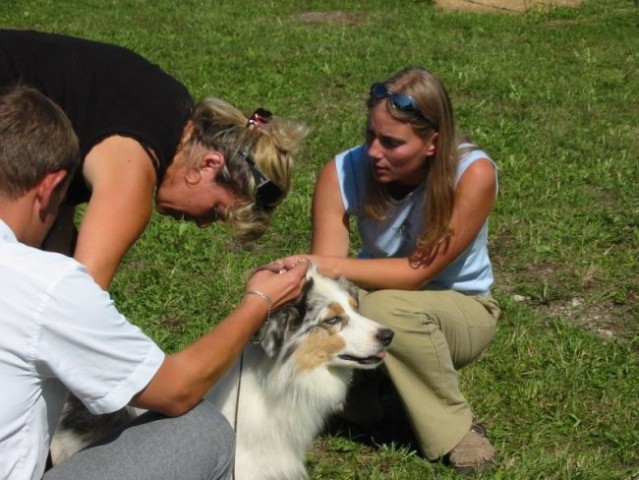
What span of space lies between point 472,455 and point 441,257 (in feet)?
2.72

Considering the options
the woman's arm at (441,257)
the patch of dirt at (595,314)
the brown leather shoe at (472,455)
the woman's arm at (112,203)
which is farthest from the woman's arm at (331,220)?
the patch of dirt at (595,314)

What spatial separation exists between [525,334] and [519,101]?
4340 mm

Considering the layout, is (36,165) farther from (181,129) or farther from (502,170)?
(502,170)

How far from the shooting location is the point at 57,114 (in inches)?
92.1

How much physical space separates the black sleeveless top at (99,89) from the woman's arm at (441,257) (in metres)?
1.01

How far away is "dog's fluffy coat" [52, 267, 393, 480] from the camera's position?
3.71 m

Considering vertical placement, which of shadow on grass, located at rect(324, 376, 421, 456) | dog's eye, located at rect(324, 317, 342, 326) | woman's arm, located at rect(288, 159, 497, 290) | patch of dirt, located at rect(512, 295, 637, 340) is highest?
woman's arm, located at rect(288, 159, 497, 290)

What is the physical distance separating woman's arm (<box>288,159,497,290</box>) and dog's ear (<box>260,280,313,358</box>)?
26cm

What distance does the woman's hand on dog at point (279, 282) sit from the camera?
310 cm

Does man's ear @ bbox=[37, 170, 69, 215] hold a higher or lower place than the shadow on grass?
higher

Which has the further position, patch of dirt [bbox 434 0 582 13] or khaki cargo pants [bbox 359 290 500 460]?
patch of dirt [bbox 434 0 582 13]

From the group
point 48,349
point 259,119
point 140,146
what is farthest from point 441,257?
point 48,349

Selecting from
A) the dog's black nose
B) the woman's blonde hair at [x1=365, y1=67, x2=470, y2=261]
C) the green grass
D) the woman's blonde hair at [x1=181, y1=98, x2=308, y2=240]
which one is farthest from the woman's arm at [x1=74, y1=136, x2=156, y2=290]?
the green grass

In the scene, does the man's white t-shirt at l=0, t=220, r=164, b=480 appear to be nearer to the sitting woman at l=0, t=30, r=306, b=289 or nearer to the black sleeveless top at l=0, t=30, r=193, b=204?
the sitting woman at l=0, t=30, r=306, b=289
